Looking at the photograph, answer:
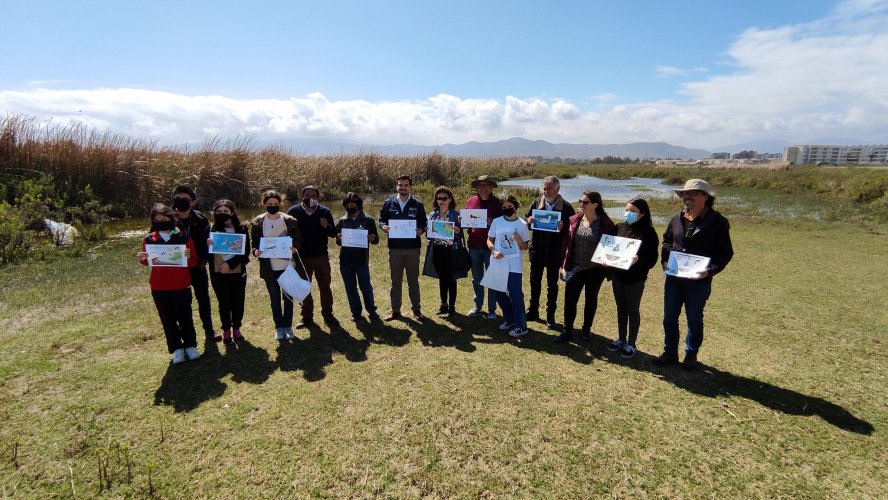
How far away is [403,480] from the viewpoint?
3139mm

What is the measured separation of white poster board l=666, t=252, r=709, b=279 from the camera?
13.9ft

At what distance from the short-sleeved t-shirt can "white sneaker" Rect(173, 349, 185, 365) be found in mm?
4116

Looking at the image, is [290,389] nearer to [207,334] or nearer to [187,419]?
[187,419]

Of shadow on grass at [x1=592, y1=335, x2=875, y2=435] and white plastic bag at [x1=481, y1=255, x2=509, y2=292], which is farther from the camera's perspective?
white plastic bag at [x1=481, y1=255, x2=509, y2=292]

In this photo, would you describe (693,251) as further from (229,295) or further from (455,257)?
(229,295)

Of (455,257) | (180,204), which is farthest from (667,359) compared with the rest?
(180,204)

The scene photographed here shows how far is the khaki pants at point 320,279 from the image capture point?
5.97 metres

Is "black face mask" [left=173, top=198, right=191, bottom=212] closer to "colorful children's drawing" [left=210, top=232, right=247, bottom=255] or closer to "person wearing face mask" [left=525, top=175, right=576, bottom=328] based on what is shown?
"colorful children's drawing" [left=210, top=232, right=247, bottom=255]

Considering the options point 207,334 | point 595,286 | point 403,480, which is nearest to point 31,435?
point 207,334

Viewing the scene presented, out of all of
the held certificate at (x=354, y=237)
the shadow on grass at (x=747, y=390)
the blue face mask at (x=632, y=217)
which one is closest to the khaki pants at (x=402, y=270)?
the held certificate at (x=354, y=237)

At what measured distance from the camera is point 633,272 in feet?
15.9

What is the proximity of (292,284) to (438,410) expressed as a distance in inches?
102

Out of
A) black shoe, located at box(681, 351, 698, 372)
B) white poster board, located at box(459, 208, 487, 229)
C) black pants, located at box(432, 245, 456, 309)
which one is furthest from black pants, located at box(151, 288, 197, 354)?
black shoe, located at box(681, 351, 698, 372)

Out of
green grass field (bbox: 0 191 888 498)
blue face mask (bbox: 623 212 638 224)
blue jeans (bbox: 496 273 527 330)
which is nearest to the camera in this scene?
green grass field (bbox: 0 191 888 498)
